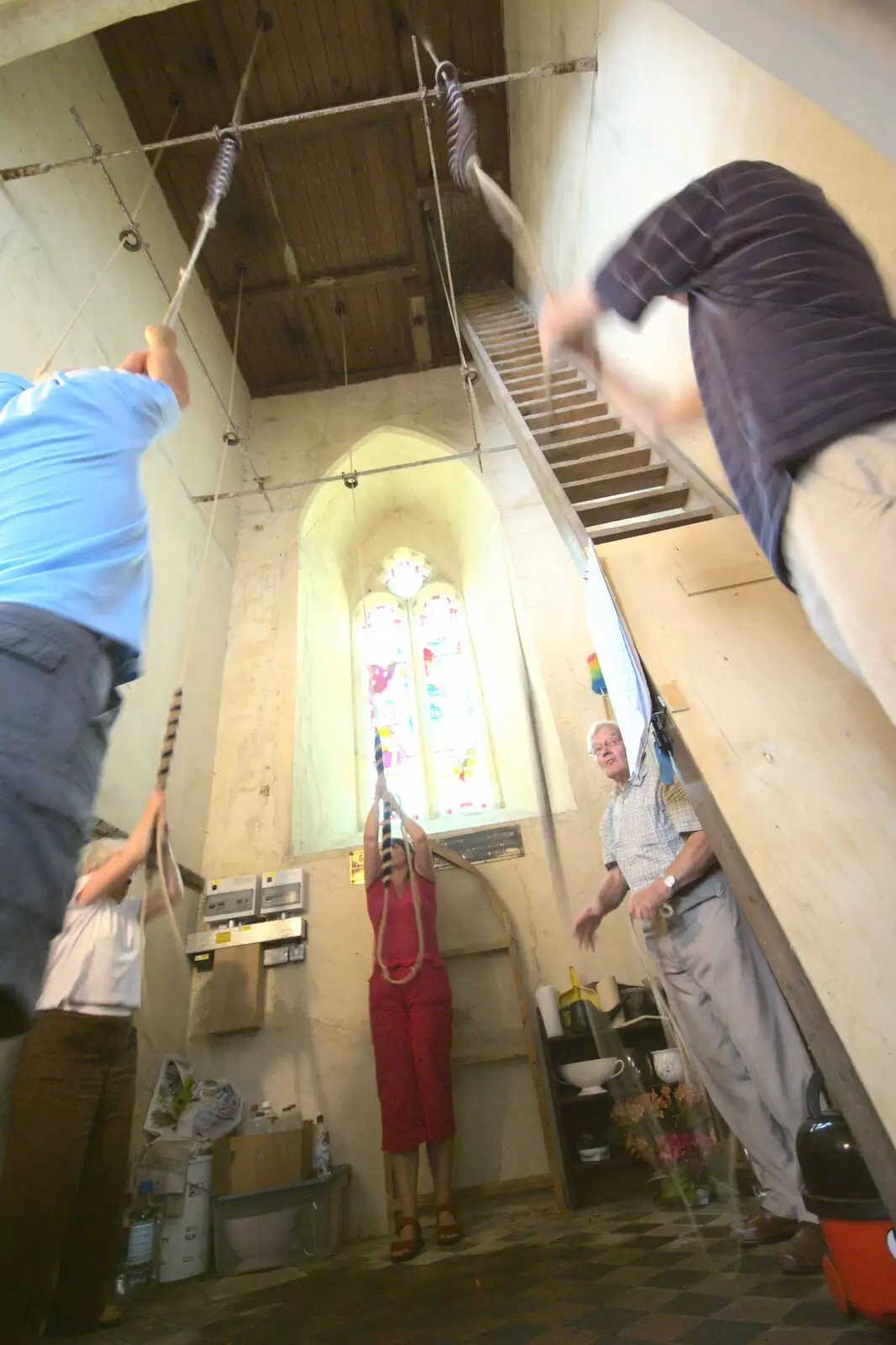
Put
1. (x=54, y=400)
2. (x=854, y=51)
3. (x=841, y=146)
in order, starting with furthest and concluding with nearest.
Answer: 1. (x=841, y=146)
2. (x=54, y=400)
3. (x=854, y=51)

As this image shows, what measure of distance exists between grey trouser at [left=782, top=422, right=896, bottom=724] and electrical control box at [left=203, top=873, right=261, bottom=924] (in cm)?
321

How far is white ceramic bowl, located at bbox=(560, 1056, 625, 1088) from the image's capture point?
8.78 feet

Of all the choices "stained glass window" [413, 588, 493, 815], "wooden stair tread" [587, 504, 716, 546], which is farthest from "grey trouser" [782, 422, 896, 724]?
"stained glass window" [413, 588, 493, 815]

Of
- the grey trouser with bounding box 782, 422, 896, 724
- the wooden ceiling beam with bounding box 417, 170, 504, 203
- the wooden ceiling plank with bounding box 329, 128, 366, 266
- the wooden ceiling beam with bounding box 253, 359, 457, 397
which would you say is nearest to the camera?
the grey trouser with bounding box 782, 422, 896, 724

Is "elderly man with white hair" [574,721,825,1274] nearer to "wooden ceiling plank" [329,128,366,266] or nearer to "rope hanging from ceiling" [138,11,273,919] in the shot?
"rope hanging from ceiling" [138,11,273,919]

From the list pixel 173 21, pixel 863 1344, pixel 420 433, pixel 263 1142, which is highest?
pixel 173 21

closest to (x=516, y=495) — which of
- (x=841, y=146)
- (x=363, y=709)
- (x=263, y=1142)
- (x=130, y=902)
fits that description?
(x=363, y=709)

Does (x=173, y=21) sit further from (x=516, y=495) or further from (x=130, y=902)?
(x=130, y=902)

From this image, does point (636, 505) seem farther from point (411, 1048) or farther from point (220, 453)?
point (220, 453)

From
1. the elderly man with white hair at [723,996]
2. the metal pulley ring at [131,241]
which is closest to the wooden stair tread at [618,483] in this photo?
the elderly man with white hair at [723,996]

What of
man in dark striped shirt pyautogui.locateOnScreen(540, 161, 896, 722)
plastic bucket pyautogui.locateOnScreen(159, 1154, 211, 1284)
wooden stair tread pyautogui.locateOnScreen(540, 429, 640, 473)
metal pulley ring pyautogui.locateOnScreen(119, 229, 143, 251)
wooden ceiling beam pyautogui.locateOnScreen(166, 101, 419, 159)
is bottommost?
plastic bucket pyautogui.locateOnScreen(159, 1154, 211, 1284)

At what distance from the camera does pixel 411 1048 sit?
259 centimetres

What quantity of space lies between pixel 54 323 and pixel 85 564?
123 inches

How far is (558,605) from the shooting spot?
4418 millimetres
